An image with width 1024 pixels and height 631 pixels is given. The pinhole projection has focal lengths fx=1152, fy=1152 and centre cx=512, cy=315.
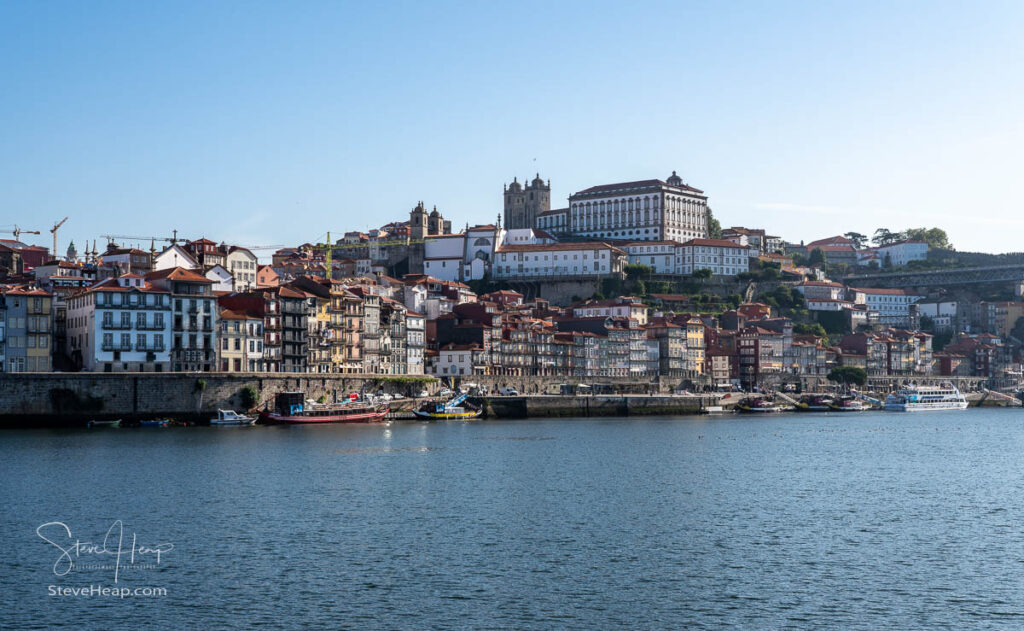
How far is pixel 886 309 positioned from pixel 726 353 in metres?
50.4

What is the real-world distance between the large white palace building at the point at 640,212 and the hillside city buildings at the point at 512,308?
31cm

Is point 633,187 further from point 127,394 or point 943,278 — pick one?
point 127,394

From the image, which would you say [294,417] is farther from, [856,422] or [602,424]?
[856,422]

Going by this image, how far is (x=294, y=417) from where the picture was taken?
7588 centimetres

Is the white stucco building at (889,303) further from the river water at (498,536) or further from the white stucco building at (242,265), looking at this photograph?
the river water at (498,536)

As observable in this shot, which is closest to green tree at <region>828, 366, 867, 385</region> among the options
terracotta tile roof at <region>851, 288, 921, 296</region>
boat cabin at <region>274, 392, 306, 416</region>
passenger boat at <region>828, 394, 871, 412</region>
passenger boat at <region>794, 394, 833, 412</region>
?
passenger boat at <region>828, 394, 871, 412</region>

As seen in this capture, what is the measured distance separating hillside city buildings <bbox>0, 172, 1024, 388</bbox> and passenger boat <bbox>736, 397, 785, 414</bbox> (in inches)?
410

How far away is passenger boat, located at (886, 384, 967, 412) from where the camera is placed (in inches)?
4924

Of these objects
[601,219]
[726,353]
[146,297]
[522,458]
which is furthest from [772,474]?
[601,219]

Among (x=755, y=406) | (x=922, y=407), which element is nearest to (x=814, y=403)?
(x=755, y=406)

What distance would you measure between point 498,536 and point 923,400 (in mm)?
103152

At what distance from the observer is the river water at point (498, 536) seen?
83.8ft

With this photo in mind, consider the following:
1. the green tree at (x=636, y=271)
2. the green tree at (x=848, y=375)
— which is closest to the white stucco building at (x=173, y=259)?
the green tree at (x=636, y=271)

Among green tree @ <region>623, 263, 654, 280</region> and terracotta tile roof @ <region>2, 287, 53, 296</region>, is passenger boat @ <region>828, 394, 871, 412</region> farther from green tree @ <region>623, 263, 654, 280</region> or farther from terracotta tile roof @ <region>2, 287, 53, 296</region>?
terracotta tile roof @ <region>2, 287, 53, 296</region>
